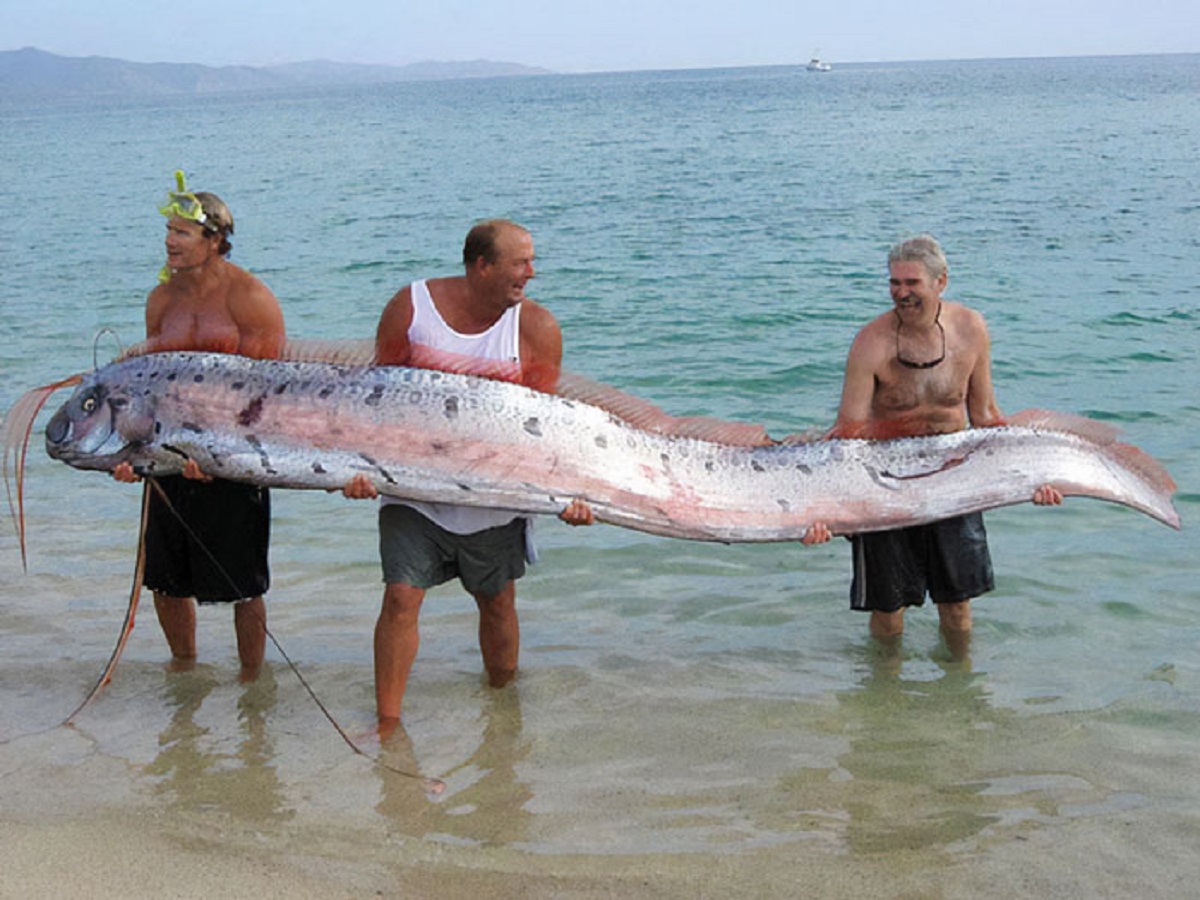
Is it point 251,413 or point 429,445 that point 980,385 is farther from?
point 251,413

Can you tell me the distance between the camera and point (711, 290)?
18266 mm

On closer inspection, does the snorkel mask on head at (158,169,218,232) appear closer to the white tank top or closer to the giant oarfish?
the giant oarfish

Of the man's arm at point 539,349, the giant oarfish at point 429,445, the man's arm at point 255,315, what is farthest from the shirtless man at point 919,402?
the man's arm at point 255,315

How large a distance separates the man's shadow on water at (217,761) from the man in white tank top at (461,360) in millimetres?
520

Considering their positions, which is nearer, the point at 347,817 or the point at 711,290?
the point at 347,817

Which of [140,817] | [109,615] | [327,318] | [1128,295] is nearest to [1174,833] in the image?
[140,817]

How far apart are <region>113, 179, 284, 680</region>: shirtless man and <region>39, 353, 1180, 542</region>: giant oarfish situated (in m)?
0.17

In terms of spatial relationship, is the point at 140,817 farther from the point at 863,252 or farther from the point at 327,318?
the point at 863,252

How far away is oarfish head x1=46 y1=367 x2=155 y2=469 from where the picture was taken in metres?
4.84

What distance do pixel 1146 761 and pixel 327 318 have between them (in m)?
13.9

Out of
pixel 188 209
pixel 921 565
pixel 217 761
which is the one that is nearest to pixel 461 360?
pixel 188 209

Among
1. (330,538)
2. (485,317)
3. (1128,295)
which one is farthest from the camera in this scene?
(1128,295)

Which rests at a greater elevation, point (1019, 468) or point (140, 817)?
point (1019, 468)

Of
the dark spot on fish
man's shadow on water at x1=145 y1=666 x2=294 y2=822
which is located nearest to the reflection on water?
man's shadow on water at x1=145 y1=666 x2=294 y2=822
